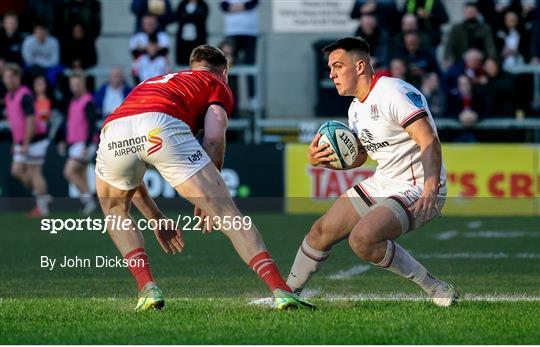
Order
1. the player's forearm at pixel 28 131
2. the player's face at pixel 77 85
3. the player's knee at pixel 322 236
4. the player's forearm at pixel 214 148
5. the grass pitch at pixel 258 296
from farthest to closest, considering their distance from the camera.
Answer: the player's face at pixel 77 85
the player's forearm at pixel 28 131
the player's knee at pixel 322 236
the player's forearm at pixel 214 148
the grass pitch at pixel 258 296

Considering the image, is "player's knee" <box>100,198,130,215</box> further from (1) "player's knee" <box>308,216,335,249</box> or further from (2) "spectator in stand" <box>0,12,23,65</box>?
(2) "spectator in stand" <box>0,12,23,65</box>

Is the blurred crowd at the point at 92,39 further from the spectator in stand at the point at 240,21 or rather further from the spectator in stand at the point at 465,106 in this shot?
the spectator in stand at the point at 465,106

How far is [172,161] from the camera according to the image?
345 inches

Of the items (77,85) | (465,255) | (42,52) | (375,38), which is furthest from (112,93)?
(465,255)

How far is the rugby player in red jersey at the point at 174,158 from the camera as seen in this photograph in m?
8.74

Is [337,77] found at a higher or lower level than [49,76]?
higher

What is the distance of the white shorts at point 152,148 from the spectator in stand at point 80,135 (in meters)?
11.0

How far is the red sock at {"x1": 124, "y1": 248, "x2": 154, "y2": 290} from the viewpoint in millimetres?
8953

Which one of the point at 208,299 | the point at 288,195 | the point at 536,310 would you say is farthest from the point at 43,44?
the point at 536,310

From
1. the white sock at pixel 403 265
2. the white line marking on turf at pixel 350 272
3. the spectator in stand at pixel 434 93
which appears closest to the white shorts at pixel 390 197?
the white sock at pixel 403 265

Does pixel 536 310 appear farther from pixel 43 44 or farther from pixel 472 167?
pixel 43 44

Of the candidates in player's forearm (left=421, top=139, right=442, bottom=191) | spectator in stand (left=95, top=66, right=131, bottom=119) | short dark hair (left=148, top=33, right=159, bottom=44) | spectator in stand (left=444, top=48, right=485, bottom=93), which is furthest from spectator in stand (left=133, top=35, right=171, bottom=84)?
player's forearm (left=421, top=139, right=442, bottom=191)

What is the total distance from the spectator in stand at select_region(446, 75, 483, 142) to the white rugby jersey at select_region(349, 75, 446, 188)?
37.1ft

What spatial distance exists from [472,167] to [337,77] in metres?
10.9
